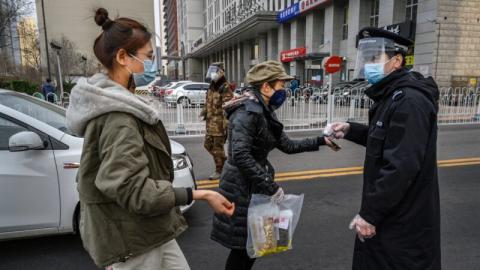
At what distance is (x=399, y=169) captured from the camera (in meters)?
1.81

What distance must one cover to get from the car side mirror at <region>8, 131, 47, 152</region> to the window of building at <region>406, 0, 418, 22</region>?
87.9 feet

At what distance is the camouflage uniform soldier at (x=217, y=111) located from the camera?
6102mm

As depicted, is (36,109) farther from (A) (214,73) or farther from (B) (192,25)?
(B) (192,25)

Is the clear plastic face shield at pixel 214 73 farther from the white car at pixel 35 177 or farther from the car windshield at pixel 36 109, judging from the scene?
the white car at pixel 35 177

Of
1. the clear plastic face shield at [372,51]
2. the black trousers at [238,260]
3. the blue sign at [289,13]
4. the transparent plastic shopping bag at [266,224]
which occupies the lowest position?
the black trousers at [238,260]

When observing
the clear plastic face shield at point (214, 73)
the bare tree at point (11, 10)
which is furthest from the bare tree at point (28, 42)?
the clear plastic face shield at point (214, 73)

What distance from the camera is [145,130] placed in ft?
5.05

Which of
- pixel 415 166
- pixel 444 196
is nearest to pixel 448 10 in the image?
pixel 444 196

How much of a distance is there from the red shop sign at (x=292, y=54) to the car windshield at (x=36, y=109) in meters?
33.8

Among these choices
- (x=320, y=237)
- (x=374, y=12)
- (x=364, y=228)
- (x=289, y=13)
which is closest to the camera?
(x=364, y=228)

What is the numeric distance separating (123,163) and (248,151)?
1166 millimetres

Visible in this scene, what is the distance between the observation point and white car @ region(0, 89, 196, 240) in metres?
3.10

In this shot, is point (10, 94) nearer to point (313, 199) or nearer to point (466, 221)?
point (313, 199)

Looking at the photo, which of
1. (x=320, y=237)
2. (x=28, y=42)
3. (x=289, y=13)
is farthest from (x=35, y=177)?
(x=28, y=42)
